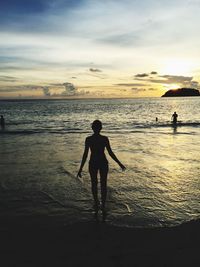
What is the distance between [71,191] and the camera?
1001cm

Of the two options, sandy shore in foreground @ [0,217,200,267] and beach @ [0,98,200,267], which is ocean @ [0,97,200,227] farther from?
sandy shore in foreground @ [0,217,200,267]

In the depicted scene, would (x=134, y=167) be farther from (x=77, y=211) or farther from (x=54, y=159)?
(x=77, y=211)

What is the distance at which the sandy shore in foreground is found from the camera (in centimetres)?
555

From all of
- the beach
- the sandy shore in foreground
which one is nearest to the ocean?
the beach

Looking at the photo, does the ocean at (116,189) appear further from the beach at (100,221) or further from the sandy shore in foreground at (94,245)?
the sandy shore in foreground at (94,245)

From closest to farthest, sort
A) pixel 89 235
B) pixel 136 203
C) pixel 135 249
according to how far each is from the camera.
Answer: pixel 135 249, pixel 89 235, pixel 136 203

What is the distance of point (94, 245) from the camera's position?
614 centimetres

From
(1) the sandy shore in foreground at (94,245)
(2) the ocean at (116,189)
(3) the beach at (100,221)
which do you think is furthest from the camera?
(2) the ocean at (116,189)

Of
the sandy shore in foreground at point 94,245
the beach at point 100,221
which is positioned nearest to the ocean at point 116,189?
the beach at point 100,221

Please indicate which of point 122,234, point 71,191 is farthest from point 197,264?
point 71,191

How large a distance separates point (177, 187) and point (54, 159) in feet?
25.5

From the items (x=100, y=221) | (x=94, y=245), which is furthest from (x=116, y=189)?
(x=94, y=245)

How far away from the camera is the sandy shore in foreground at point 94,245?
5.55 m

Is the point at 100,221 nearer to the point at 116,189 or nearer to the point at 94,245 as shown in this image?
the point at 94,245
